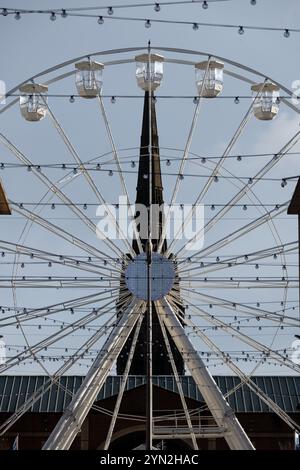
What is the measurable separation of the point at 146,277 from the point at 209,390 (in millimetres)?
4118

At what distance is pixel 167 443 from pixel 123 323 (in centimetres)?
3619

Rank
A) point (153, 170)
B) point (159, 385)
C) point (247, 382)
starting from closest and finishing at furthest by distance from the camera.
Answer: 1. point (247, 382)
2. point (153, 170)
3. point (159, 385)

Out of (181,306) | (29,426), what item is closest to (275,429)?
(29,426)

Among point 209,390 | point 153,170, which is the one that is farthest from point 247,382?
point 153,170

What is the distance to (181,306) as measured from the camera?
4375 centimetres

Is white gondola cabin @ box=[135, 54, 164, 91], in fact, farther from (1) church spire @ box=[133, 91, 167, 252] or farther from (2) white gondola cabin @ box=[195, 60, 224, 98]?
(2) white gondola cabin @ box=[195, 60, 224, 98]

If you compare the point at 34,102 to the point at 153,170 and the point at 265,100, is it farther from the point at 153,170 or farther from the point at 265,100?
the point at 153,170

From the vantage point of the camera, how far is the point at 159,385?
7538 centimetres

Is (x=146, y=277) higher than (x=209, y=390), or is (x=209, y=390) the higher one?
(x=146, y=277)

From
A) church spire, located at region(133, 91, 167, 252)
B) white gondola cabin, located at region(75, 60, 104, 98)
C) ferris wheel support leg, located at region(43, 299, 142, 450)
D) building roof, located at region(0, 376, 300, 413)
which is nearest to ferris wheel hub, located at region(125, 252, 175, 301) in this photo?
ferris wheel support leg, located at region(43, 299, 142, 450)

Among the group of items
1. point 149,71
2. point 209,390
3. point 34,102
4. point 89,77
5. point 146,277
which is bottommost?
point 209,390

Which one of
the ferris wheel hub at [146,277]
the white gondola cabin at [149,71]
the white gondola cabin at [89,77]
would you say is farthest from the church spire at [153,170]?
the white gondola cabin at [89,77]

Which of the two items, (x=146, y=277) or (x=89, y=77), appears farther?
(x=89, y=77)

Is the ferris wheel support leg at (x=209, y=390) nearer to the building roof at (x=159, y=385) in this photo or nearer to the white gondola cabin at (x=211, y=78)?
the white gondola cabin at (x=211, y=78)
